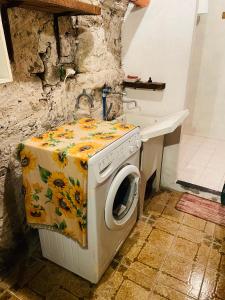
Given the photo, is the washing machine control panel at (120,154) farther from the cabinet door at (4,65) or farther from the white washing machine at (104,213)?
the cabinet door at (4,65)

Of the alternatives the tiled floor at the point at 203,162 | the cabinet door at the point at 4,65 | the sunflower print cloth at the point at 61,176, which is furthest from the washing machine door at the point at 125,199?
the tiled floor at the point at 203,162

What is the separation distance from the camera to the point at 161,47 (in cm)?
206

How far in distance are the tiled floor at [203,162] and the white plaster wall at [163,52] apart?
1.18ft

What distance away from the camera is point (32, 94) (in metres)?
1.49

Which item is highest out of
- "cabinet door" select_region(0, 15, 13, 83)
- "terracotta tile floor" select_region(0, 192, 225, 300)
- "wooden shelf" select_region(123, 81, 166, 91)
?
"cabinet door" select_region(0, 15, 13, 83)

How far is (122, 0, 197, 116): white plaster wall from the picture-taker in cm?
190

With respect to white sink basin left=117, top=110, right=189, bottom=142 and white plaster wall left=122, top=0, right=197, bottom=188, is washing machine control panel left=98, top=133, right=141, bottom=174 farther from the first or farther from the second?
white plaster wall left=122, top=0, right=197, bottom=188

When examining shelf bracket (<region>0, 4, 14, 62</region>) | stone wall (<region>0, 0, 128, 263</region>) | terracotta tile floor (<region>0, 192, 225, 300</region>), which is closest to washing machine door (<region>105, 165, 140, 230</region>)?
terracotta tile floor (<region>0, 192, 225, 300</region>)

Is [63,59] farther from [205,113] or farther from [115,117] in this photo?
[205,113]

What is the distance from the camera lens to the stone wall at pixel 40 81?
1.36m

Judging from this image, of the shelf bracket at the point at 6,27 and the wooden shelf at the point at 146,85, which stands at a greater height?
the shelf bracket at the point at 6,27

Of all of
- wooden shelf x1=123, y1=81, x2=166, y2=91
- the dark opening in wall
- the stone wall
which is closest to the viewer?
the stone wall

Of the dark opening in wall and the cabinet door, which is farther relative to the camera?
the dark opening in wall

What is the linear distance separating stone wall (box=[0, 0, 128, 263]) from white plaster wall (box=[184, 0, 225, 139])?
1.39 m
